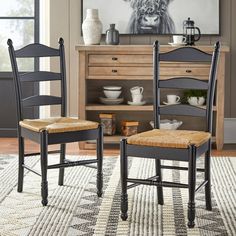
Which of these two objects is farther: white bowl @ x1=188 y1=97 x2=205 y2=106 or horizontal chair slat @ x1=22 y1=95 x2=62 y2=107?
white bowl @ x1=188 y1=97 x2=205 y2=106

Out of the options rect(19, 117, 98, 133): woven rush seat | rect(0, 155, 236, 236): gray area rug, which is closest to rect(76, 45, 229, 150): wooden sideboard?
rect(0, 155, 236, 236): gray area rug

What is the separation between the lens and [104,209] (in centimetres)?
365

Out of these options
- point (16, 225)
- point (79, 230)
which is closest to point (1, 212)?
point (16, 225)

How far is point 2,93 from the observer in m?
6.53

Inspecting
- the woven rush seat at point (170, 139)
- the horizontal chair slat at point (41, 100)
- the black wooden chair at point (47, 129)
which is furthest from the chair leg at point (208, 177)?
the horizontal chair slat at point (41, 100)

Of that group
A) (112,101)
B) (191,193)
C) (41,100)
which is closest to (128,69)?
(112,101)

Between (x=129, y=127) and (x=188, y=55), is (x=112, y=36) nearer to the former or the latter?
(x=129, y=127)

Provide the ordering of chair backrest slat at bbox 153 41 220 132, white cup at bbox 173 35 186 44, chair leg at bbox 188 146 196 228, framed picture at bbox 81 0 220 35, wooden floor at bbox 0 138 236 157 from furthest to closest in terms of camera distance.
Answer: framed picture at bbox 81 0 220 35, white cup at bbox 173 35 186 44, wooden floor at bbox 0 138 236 157, chair backrest slat at bbox 153 41 220 132, chair leg at bbox 188 146 196 228

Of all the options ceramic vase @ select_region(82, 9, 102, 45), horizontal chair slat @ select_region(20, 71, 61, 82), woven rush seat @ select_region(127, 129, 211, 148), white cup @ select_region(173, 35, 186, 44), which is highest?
ceramic vase @ select_region(82, 9, 102, 45)

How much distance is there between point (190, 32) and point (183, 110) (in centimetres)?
241

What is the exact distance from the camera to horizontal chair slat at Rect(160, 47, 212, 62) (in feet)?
11.9

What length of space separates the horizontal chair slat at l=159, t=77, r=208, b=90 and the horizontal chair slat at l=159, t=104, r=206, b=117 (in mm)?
113

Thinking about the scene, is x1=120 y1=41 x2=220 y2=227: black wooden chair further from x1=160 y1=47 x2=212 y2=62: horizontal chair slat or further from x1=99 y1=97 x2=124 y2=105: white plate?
x1=99 y1=97 x2=124 y2=105: white plate

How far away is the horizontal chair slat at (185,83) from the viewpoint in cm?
366
